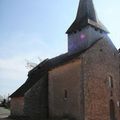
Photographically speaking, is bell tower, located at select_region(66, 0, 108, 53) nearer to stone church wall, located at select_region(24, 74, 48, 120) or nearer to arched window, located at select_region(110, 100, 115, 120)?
stone church wall, located at select_region(24, 74, 48, 120)

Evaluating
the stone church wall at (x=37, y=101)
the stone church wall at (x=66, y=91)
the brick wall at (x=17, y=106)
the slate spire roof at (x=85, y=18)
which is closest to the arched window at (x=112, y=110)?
the stone church wall at (x=66, y=91)

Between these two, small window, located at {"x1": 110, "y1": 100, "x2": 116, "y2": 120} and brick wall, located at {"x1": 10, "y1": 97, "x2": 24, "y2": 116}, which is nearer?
small window, located at {"x1": 110, "y1": 100, "x2": 116, "y2": 120}

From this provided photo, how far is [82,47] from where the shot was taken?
30453 mm

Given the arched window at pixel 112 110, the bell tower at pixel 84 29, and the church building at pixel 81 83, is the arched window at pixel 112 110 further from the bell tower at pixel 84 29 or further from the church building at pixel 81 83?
the bell tower at pixel 84 29

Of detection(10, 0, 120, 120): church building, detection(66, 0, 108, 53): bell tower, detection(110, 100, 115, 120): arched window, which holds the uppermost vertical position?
detection(66, 0, 108, 53): bell tower

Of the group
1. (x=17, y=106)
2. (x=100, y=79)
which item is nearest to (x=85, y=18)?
(x=100, y=79)

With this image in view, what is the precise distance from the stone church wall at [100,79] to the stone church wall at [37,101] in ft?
23.5

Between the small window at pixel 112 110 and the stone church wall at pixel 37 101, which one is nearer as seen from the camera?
the small window at pixel 112 110

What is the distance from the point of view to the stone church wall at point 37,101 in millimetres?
30977

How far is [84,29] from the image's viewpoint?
101 feet

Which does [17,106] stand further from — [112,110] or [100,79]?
[112,110]

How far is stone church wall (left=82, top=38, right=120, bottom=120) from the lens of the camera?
26922 mm

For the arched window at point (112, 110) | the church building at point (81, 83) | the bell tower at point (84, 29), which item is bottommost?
the arched window at point (112, 110)

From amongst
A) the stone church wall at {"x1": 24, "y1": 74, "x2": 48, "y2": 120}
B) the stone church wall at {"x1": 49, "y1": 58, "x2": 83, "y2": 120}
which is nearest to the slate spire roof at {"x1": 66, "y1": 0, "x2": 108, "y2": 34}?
the stone church wall at {"x1": 49, "y1": 58, "x2": 83, "y2": 120}
